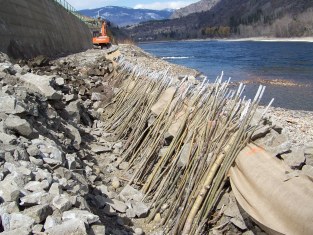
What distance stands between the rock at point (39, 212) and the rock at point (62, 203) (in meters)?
0.11

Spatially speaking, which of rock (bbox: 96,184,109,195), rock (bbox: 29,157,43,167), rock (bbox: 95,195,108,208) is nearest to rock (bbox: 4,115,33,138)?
rock (bbox: 29,157,43,167)

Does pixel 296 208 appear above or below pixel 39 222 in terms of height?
below

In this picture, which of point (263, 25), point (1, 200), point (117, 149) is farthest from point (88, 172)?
point (263, 25)

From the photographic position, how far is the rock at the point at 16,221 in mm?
2808

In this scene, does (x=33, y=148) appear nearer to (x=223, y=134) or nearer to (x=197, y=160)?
(x=197, y=160)

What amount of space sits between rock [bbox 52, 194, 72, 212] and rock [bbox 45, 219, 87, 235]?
34cm

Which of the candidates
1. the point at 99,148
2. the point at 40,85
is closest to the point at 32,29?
the point at 40,85

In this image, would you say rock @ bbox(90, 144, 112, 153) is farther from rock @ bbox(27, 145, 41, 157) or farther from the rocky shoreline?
rock @ bbox(27, 145, 41, 157)

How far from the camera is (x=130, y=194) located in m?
5.43

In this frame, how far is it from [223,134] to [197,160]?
454 millimetres

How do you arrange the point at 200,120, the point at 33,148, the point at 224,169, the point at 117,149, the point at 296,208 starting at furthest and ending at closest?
the point at 117,149
the point at 200,120
the point at 224,169
the point at 33,148
the point at 296,208

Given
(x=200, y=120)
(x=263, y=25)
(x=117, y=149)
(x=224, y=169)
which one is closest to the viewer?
(x=224, y=169)

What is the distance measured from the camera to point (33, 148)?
4.13 metres

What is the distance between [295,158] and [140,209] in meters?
2.01
